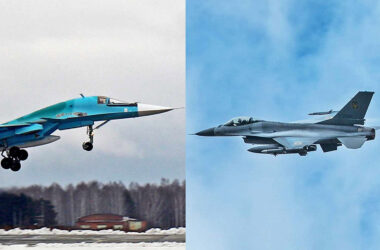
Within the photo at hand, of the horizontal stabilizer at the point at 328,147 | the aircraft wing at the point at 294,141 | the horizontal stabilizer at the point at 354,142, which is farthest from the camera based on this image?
the horizontal stabilizer at the point at 328,147

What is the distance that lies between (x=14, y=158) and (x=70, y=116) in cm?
262

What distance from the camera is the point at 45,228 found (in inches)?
1454

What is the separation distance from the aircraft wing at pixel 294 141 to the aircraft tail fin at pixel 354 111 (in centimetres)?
136

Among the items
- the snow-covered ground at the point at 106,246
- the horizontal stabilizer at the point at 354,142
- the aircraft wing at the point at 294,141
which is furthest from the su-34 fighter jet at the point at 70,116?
the horizontal stabilizer at the point at 354,142

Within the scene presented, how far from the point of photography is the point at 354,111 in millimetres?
42312

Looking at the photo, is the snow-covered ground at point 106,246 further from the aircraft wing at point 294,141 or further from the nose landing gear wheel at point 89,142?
the aircraft wing at point 294,141

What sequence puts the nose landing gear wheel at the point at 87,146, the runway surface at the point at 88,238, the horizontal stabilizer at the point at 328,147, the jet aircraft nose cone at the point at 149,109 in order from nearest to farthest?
the nose landing gear wheel at the point at 87,146, the jet aircraft nose cone at the point at 149,109, the runway surface at the point at 88,238, the horizontal stabilizer at the point at 328,147

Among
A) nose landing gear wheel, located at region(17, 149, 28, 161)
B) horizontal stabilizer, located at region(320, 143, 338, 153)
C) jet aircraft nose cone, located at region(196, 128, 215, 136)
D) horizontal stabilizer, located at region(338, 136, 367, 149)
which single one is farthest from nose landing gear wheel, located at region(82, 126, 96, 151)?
horizontal stabilizer, located at region(320, 143, 338, 153)

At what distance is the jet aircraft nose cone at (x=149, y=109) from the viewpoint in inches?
1328

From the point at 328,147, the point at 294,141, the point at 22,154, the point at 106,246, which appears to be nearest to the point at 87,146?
the point at 22,154

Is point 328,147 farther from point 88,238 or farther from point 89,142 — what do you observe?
point 89,142

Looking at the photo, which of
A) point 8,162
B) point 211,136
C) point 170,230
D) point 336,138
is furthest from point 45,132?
point 336,138

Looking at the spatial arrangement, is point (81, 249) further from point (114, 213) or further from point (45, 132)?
point (45, 132)

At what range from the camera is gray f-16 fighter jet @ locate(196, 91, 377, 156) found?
41.9m
